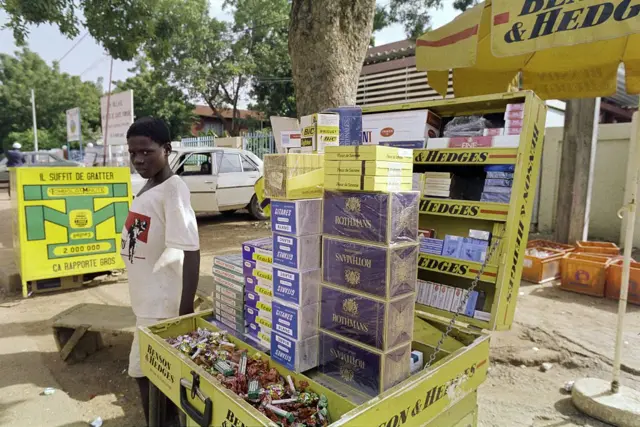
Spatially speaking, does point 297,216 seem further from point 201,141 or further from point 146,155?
point 201,141

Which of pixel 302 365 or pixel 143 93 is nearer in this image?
pixel 302 365

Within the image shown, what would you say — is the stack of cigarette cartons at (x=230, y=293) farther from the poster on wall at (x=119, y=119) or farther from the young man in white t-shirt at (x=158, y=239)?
the poster on wall at (x=119, y=119)

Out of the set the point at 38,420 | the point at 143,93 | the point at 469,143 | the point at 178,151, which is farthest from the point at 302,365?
the point at 143,93

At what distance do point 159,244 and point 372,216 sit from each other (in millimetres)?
1240

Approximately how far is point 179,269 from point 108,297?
352 cm

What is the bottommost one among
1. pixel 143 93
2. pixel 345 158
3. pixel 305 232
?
pixel 305 232

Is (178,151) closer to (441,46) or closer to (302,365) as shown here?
(441,46)

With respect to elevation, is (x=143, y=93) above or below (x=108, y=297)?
above

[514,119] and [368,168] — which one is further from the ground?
[514,119]

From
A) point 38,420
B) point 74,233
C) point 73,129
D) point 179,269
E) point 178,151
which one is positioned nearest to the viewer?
point 179,269

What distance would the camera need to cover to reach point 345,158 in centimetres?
162

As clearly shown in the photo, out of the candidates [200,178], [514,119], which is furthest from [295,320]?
[200,178]

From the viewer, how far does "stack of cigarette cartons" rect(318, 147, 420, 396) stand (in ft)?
4.99

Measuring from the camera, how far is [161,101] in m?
25.4
